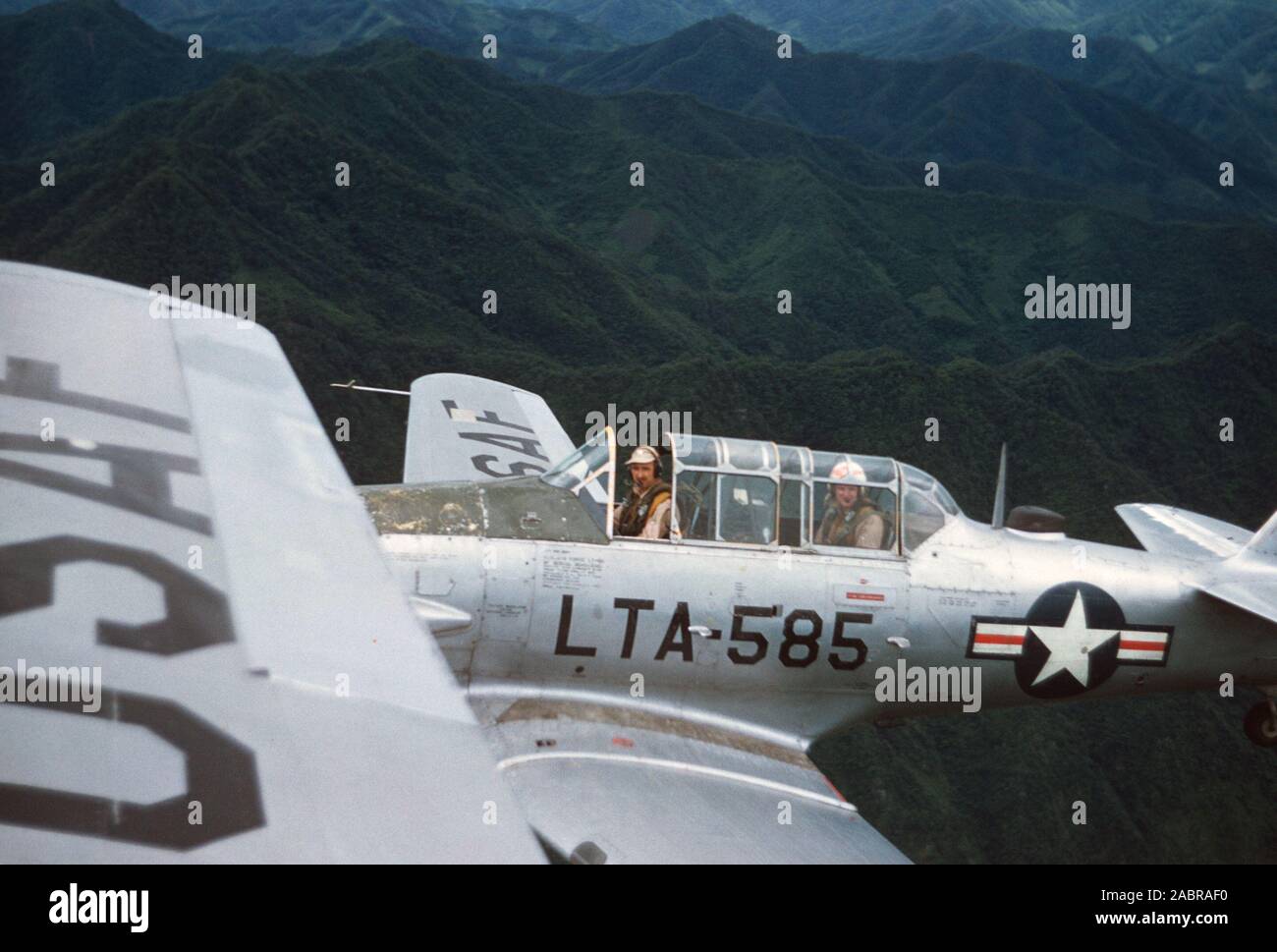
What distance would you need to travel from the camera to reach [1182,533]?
753 centimetres

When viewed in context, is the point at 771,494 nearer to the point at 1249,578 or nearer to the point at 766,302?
the point at 1249,578

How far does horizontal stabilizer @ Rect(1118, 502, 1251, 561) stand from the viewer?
7.15 m

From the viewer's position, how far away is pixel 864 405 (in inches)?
532

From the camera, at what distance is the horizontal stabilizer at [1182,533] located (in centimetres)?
715

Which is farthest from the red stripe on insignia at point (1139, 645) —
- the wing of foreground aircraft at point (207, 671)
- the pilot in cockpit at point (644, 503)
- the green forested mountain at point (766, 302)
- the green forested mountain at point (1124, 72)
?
the green forested mountain at point (1124, 72)

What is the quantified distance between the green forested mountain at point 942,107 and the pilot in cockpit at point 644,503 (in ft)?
117

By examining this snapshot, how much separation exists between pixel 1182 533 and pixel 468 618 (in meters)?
5.05

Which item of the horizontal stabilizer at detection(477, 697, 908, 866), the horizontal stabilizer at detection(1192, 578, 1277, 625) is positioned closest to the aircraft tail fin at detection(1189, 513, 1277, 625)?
the horizontal stabilizer at detection(1192, 578, 1277, 625)

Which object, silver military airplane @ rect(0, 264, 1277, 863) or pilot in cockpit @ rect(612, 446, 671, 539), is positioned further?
pilot in cockpit @ rect(612, 446, 671, 539)

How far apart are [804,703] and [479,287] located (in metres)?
12.8

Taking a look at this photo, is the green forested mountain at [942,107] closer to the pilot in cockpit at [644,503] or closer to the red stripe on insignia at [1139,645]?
the red stripe on insignia at [1139,645]

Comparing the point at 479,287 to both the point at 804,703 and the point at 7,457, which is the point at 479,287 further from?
the point at 7,457

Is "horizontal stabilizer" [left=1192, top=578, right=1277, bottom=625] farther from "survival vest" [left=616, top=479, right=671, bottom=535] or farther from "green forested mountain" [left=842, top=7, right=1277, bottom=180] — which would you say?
"green forested mountain" [left=842, top=7, right=1277, bottom=180]

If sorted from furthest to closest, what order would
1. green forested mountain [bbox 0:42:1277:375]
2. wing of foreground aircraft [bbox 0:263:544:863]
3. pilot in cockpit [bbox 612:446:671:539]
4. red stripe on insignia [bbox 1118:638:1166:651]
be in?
green forested mountain [bbox 0:42:1277:375]
red stripe on insignia [bbox 1118:638:1166:651]
pilot in cockpit [bbox 612:446:671:539]
wing of foreground aircraft [bbox 0:263:544:863]
